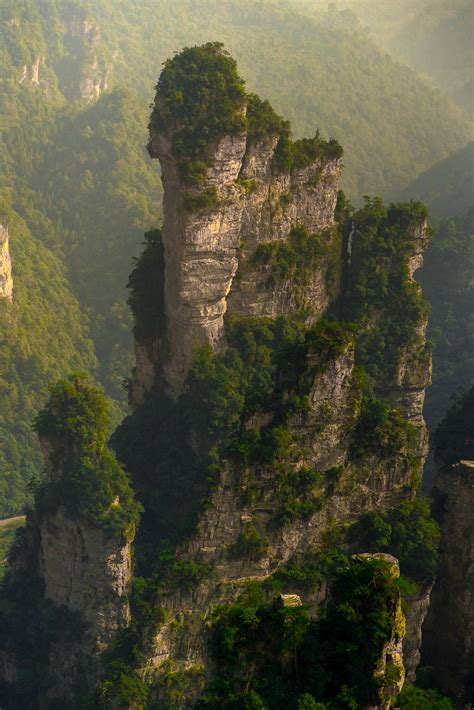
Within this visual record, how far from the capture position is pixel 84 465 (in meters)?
37.1

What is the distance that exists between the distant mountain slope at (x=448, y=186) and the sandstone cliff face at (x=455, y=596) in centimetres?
4868

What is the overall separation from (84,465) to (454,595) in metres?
11.8

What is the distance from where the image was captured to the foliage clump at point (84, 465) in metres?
36.6

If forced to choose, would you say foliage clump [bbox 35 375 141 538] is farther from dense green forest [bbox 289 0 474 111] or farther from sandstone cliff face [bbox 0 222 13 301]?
dense green forest [bbox 289 0 474 111]

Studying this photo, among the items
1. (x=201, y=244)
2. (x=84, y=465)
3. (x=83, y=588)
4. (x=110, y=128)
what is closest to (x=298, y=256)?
(x=201, y=244)

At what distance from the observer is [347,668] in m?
20.9

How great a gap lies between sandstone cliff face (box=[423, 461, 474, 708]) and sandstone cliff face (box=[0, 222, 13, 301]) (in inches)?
1954

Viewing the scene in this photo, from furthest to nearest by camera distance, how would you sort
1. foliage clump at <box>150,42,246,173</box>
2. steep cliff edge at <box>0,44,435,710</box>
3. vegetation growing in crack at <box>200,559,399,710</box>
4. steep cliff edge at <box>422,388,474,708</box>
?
foliage clump at <box>150,42,246,173</box>, steep cliff edge at <box>0,44,435,710</box>, steep cliff edge at <box>422,388,474,708</box>, vegetation growing in crack at <box>200,559,399,710</box>

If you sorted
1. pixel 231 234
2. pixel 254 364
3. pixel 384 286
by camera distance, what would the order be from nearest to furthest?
pixel 231 234 < pixel 254 364 < pixel 384 286

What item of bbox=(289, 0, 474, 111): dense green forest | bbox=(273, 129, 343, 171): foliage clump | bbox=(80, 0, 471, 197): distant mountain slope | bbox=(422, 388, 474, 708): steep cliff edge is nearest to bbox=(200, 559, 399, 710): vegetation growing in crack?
bbox=(422, 388, 474, 708): steep cliff edge

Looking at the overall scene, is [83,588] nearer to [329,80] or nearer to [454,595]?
[454,595]

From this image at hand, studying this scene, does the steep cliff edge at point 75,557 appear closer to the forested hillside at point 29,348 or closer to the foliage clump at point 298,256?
the foliage clump at point 298,256

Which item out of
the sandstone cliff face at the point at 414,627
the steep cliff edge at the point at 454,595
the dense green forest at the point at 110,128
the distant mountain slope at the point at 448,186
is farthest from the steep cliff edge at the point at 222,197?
the distant mountain slope at the point at 448,186

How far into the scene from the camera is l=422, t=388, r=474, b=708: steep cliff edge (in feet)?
99.9
